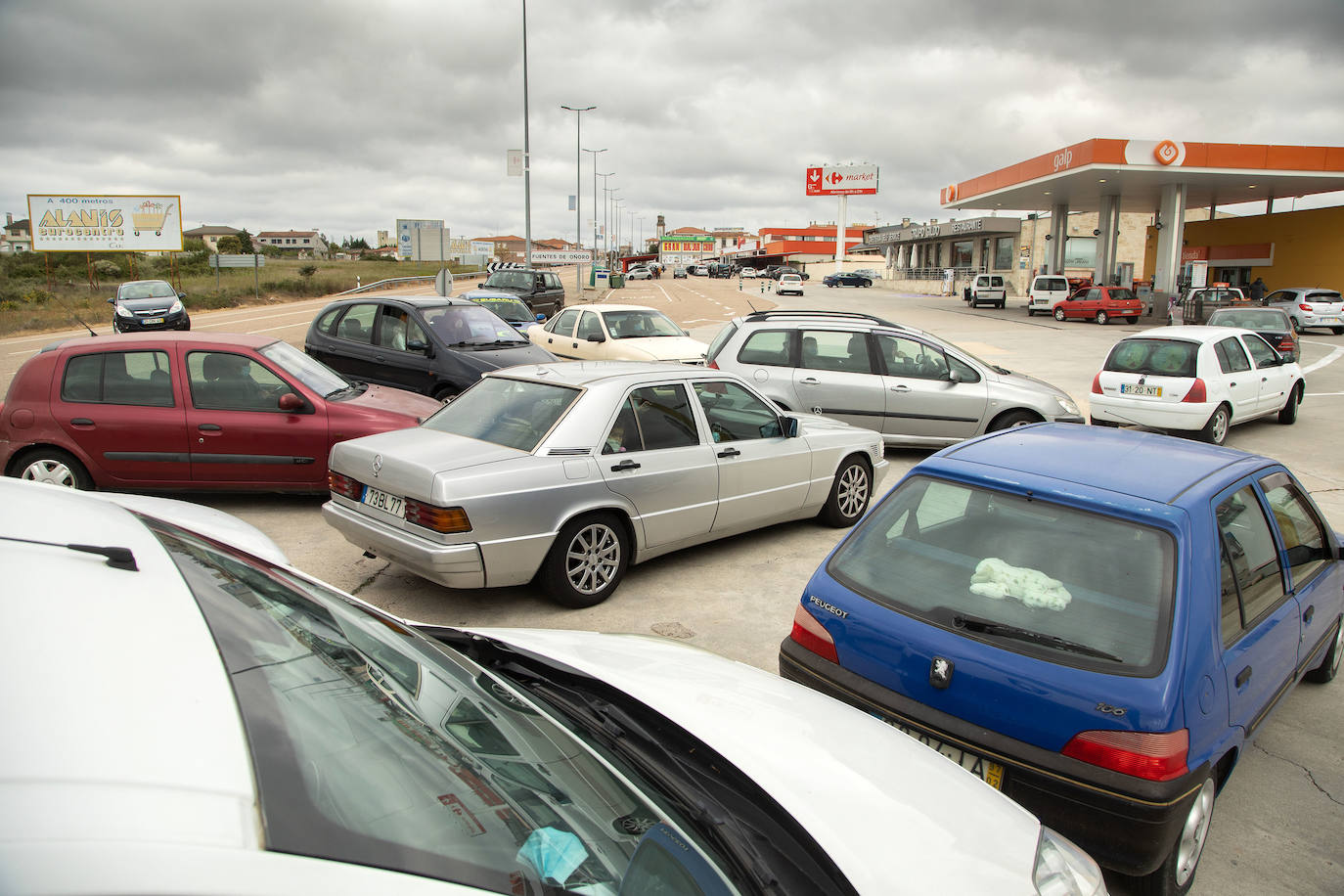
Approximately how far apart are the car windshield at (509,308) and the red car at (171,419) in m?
11.1

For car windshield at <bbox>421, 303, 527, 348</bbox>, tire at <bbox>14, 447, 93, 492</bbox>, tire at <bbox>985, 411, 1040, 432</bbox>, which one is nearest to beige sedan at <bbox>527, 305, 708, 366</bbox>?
car windshield at <bbox>421, 303, 527, 348</bbox>

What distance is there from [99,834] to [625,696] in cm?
152

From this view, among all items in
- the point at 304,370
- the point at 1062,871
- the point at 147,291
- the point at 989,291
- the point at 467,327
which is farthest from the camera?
the point at 989,291

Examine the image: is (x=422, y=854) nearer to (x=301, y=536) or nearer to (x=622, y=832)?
(x=622, y=832)

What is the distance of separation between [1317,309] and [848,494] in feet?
104

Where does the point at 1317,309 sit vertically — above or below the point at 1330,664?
above

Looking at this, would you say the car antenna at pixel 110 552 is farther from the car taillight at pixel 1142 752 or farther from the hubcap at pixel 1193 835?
the hubcap at pixel 1193 835

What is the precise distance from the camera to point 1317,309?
29969mm

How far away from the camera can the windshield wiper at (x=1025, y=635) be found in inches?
111

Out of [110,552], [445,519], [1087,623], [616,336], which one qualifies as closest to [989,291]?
[616,336]

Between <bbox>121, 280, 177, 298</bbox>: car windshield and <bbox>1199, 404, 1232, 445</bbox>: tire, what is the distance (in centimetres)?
2556

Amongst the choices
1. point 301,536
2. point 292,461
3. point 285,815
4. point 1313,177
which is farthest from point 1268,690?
point 1313,177

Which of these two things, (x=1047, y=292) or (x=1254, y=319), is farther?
(x=1047, y=292)

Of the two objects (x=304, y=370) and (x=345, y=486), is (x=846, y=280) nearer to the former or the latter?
(x=304, y=370)
